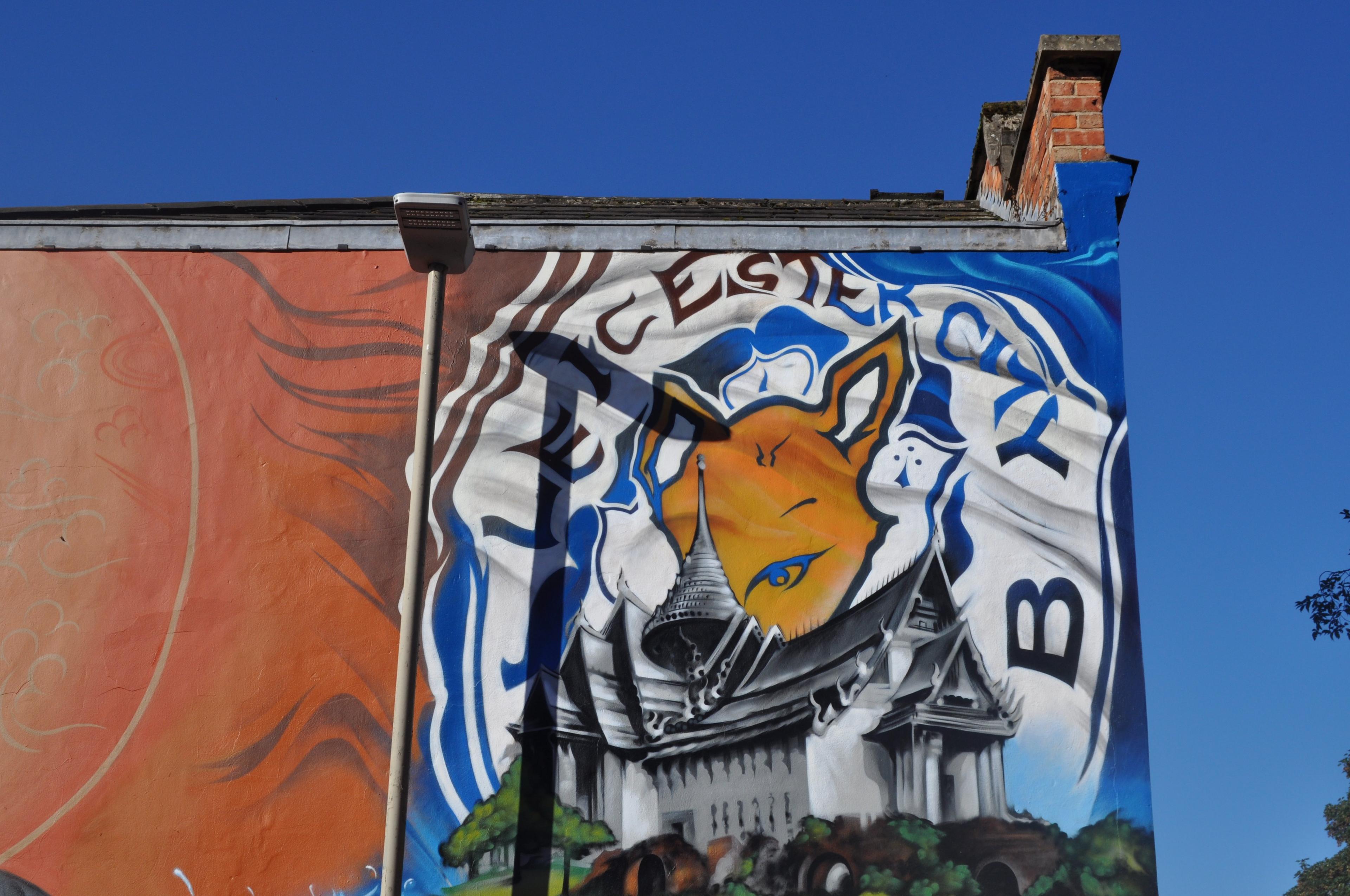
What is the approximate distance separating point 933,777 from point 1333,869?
24.2 meters

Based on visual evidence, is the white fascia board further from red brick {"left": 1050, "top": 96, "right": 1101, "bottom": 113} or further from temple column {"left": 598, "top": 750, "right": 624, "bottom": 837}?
temple column {"left": 598, "top": 750, "right": 624, "bottom": 837}

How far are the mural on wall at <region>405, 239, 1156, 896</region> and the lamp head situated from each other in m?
0.68

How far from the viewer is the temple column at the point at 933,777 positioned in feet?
18.8

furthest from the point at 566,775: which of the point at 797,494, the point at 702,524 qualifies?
the point at 797,494

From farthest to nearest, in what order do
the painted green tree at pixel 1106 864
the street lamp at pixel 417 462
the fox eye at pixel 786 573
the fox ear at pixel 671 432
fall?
the fox ear at pixel 671 432 → the fox eye at pixel 786 573 → the painted green tree at pixel 1106 864 → the street lamp at pixel 417 462

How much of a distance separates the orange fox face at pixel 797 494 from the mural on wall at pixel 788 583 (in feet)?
0.05

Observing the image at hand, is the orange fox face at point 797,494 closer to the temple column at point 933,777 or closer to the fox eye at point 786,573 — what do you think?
the fox eye at point 786,573

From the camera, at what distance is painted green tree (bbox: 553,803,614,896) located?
572 cm

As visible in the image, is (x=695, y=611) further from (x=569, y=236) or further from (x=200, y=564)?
(x=200, y=564)

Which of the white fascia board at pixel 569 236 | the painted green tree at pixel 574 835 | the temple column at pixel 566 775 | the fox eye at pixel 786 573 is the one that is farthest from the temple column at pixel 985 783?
the white fascia board at pixel 569 236

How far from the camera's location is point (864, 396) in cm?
655

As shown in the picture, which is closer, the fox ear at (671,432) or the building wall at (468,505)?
the building wall at (468,505)

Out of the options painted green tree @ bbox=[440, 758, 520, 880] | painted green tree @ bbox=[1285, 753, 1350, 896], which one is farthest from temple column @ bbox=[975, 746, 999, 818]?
painted green tree @ bbox=[1285, 753, 1350, 896]

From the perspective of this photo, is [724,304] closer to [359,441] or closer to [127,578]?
[359,441]
